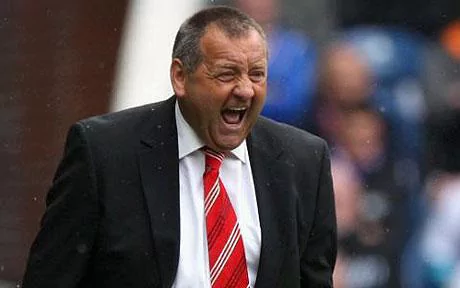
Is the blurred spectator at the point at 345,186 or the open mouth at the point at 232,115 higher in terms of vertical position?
the open mouth at the point at 232,115

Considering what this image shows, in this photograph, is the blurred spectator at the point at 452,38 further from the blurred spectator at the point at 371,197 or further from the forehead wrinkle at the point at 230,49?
the forehead wrinkle at the point at 230,49

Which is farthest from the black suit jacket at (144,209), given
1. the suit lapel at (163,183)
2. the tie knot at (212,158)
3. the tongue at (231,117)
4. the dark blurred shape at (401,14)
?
the dark blurred shape at (401,14)

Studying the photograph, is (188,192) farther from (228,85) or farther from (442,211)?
(442,211)

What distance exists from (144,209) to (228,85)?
1.50ft

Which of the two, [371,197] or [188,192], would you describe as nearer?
[188,192]

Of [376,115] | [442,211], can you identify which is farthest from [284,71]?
[442,211]

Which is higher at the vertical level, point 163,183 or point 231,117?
point 231,117

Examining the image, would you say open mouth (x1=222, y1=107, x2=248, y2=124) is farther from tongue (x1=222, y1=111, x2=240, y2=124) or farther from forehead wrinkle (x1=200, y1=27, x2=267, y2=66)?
forehead wrinkle (x1=200, y1=27, x2=267, y2=66)

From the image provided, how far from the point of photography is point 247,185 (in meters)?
4.88

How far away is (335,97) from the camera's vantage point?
706 centimetres

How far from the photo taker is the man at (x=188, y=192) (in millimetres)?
4641

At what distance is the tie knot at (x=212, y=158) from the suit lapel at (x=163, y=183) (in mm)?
100

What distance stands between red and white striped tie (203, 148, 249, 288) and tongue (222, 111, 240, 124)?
0.18 meters

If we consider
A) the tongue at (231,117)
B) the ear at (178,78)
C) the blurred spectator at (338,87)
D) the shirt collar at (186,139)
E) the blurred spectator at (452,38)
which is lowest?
the blurred spectator at (338,87)
